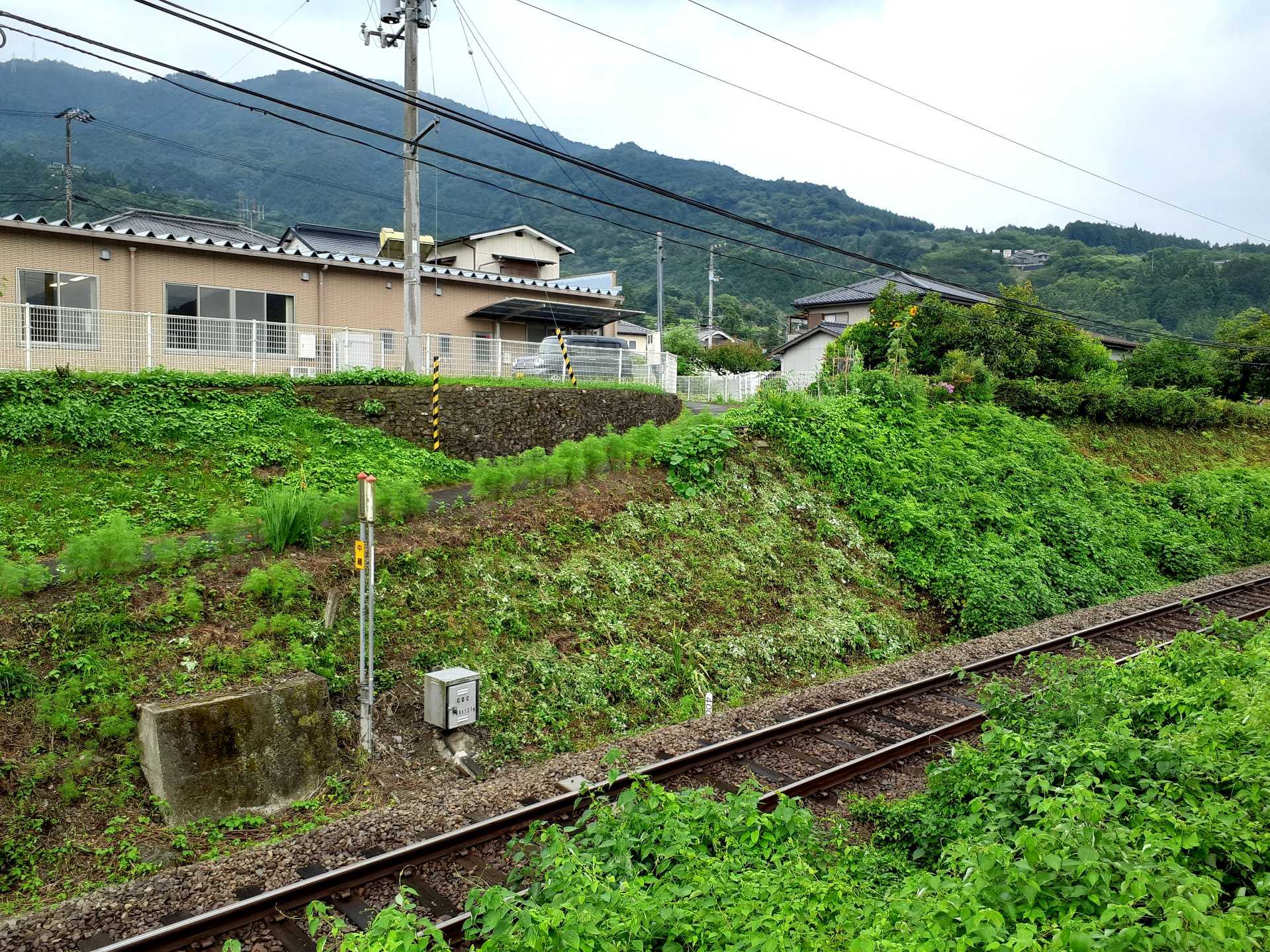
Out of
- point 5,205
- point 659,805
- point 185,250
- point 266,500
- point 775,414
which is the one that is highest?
point 5,205

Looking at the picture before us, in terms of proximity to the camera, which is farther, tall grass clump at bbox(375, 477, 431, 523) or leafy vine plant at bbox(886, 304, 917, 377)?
leafy vine plant at bbox(886, 304, 917, 377)

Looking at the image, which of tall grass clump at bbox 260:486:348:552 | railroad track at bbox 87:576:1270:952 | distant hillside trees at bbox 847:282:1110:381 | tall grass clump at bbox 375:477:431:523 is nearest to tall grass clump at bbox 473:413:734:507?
tall grass clump at bbox 375:477:431:523

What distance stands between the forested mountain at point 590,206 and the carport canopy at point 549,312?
3290 millimetres

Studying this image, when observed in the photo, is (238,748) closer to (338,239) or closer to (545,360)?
(545,360)

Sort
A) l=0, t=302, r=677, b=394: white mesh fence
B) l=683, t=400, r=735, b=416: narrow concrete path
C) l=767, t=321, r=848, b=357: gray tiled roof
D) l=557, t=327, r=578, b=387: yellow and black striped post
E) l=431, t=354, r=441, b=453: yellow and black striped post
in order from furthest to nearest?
l=767, t=321, r=848, b=357: gray tiled roof < l=683, t=400, r=735, b=416: narrow concrete path < l=557, t=327, r=578, b=387: yellow and black striped post < l=431, t=354, r=441, b=453: yellow and black striped post < l=0, t=302, r=677, b=394: white mesh fence

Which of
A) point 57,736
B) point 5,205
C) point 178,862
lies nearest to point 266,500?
point 57,736

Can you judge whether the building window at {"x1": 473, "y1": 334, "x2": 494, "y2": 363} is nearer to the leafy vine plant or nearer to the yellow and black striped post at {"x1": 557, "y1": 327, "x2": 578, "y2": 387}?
the yellow and black striped post at {"x1": 557, "y1": 327, "x2": 578, "y2": 387}

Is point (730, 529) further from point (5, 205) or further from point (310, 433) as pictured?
point (5, 205)

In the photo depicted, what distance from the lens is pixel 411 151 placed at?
14.0 metres

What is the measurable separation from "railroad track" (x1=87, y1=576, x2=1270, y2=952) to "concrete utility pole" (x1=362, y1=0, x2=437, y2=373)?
382 inches

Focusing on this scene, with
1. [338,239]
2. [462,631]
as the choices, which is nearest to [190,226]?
[338,239]

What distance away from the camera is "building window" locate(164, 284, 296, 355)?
14.2m

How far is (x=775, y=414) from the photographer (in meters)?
16.2

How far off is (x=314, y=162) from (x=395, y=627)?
124 metres
